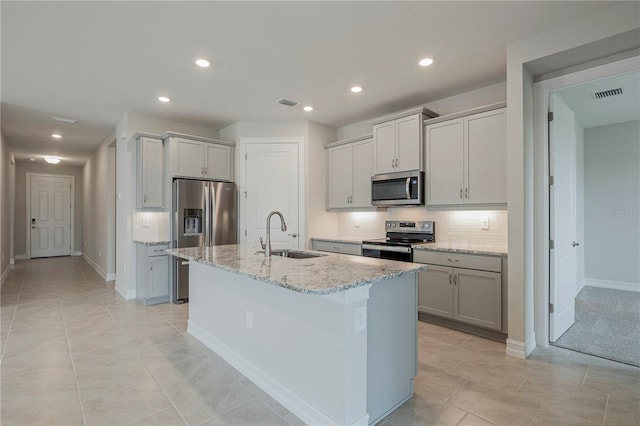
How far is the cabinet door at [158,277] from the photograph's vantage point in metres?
4.37

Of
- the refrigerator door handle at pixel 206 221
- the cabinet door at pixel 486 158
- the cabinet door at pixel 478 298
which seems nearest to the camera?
the cabinet door at pixel 478 298

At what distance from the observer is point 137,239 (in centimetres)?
475

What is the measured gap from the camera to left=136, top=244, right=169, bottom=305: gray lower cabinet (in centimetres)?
437

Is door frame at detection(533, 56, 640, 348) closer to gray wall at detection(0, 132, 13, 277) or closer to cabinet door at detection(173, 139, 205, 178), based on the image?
cabinet door at detection(173, 139, 205, 178)

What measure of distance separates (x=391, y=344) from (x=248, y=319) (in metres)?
1.06

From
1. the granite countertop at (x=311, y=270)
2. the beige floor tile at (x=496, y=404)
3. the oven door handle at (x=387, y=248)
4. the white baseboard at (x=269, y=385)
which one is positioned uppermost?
the granite countertop at (x=311, y=270)

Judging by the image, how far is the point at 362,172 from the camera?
464 centimetres

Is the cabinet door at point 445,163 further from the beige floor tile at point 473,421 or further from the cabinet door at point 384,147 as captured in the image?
the beige floor tile at point 473,421

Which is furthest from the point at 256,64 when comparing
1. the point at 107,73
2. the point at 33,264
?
the point at 33,264

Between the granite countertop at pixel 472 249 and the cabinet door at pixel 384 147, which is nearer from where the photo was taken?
the granite countertop at pixel 472 249

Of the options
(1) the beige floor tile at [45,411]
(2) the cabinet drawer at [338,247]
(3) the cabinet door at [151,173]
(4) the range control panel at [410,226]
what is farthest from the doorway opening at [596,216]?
(3) the cabinet door at [151,173]

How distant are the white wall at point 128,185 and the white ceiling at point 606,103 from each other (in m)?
5.03

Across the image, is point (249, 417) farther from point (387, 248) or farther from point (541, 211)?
point (541, 211)

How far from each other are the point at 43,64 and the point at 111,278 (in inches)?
161
